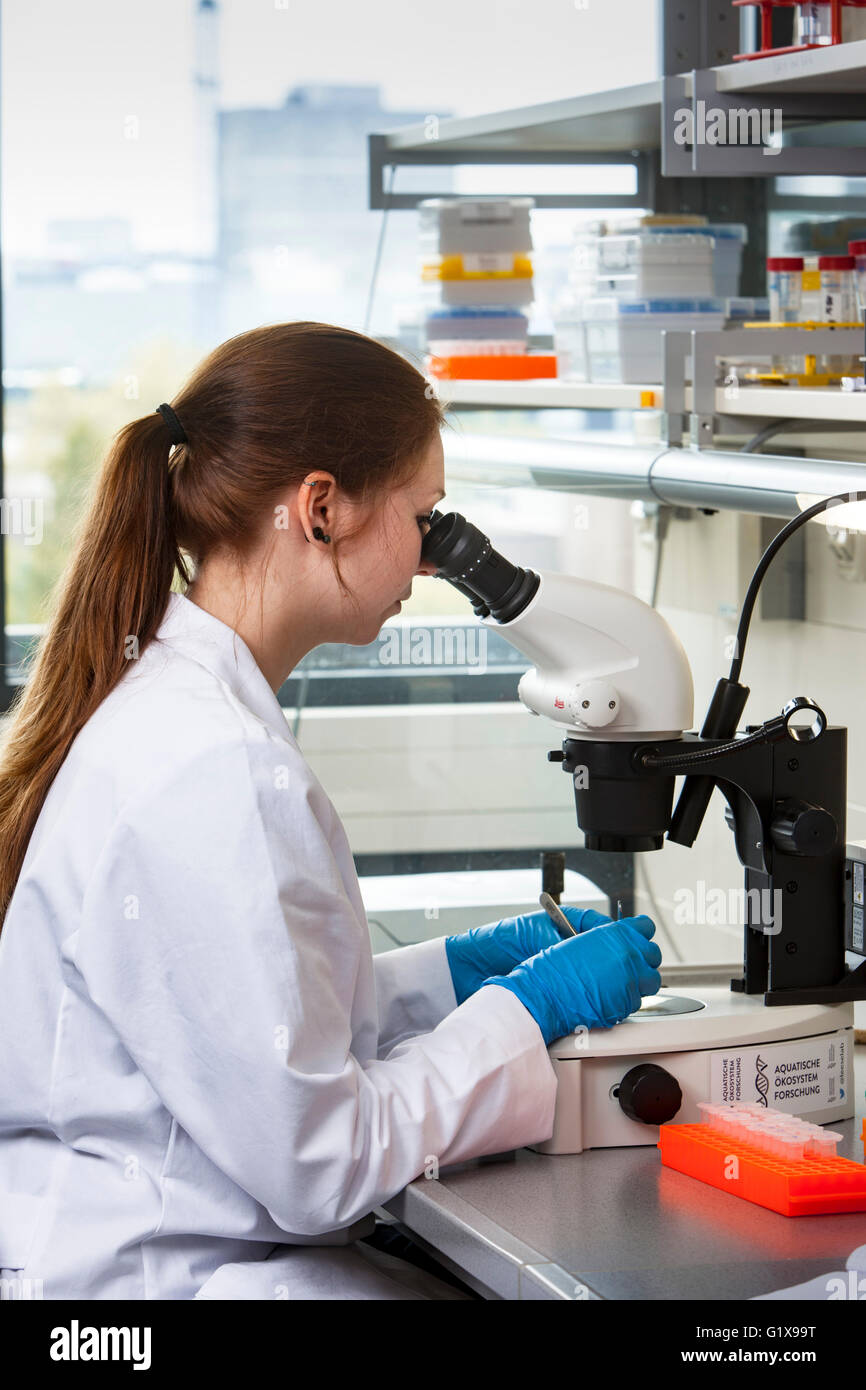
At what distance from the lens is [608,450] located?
6.38 ft

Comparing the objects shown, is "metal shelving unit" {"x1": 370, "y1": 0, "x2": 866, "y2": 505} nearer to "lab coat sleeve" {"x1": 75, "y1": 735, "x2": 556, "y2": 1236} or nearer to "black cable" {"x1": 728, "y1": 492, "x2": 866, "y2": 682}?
"black cable" {"x1": 728, "y1": 492, "x2": 866, "y2": 682}

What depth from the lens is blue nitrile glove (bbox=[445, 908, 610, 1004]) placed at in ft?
4.67

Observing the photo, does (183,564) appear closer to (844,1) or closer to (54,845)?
(54,845)

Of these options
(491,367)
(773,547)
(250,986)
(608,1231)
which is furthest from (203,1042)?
(491,367)

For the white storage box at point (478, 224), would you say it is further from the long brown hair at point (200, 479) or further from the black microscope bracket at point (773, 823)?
the black microscope bracket at point (773, 823)

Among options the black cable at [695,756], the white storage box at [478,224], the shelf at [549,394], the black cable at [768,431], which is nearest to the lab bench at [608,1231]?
the black cable at [695,756]

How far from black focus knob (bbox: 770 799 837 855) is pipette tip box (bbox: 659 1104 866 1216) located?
0.66 feet

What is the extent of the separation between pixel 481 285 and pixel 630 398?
0.53 metres

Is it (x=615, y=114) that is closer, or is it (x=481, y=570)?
(x=481, y=570)

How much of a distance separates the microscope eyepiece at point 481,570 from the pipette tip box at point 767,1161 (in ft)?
1.36

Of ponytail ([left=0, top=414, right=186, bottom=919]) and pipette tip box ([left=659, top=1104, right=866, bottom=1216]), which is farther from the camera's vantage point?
ponytail ([left=0, top=414, right=186, bottom=919])

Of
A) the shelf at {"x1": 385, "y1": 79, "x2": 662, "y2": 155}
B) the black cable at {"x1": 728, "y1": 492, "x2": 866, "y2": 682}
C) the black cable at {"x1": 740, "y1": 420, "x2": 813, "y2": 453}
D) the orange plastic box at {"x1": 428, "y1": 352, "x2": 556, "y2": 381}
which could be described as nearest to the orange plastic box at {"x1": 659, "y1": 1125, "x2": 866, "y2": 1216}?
the black cable at {"x1": 728, "y1": 492, "x2": 866, "y2": 682}

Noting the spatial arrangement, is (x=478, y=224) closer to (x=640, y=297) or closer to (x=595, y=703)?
(x=640, y=297)

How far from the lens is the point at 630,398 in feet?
6.48
